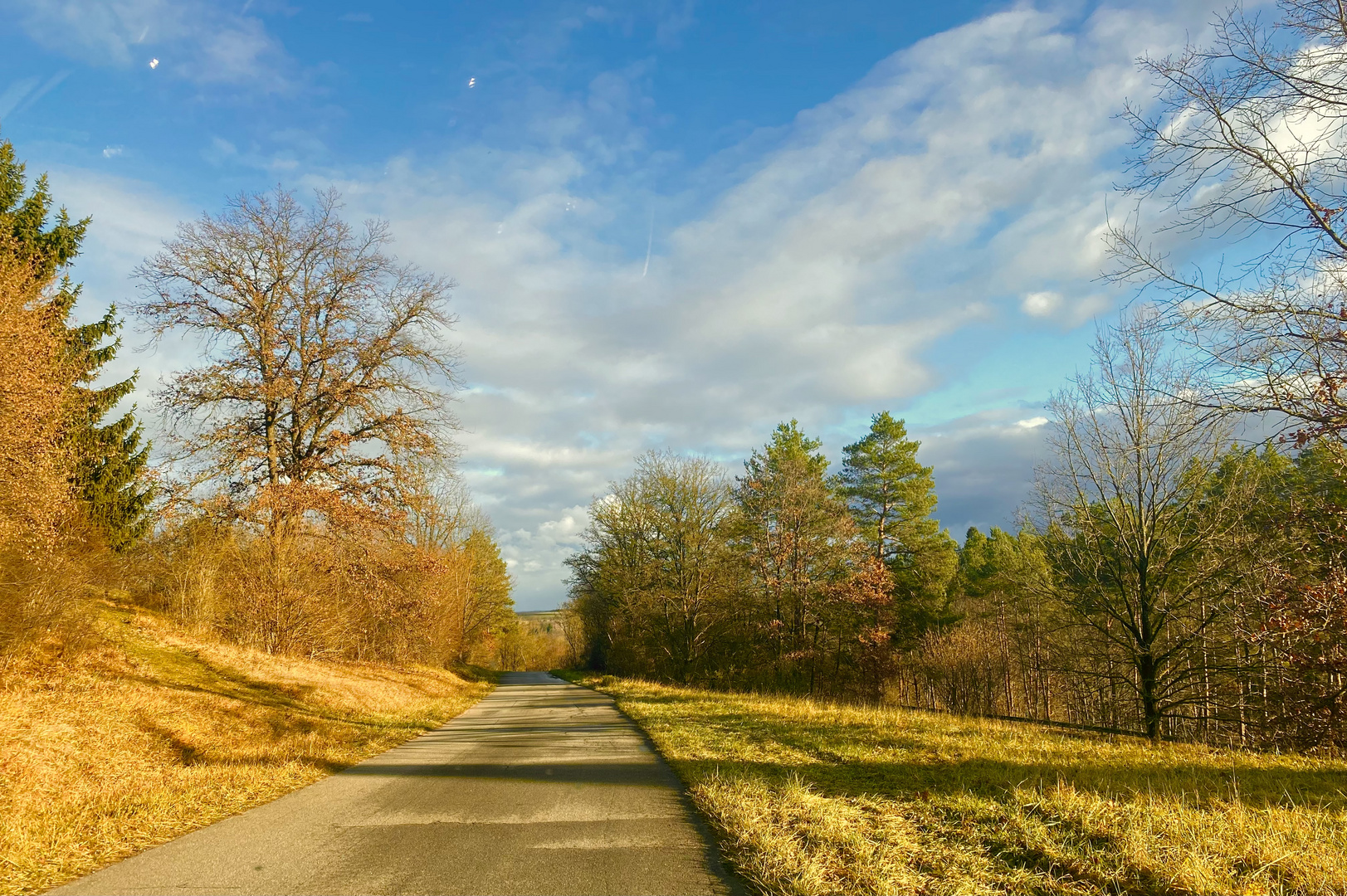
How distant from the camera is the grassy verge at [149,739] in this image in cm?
568

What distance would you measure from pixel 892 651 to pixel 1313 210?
30599mm

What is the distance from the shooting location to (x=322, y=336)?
2053cm

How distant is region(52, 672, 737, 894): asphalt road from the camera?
4758 mm

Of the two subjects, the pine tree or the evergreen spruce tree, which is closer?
the evergreen spruce tree

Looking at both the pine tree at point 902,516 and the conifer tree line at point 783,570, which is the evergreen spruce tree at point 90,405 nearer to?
the conifer tree line at point 783,570

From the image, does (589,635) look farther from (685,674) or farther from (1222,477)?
(1222,477)

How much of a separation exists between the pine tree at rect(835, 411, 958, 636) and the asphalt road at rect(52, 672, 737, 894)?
3053 cm

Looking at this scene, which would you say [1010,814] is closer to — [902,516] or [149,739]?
[149,739]

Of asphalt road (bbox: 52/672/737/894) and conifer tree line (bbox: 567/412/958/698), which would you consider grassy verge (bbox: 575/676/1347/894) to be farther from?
conifer tree line (bbox: 567/412/958/698)

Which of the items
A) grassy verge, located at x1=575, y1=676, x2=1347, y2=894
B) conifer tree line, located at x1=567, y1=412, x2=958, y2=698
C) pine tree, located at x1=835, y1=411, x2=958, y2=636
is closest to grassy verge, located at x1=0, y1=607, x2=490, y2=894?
grassy verge, located at x1=575, y1=676, x2=1347, y2=894

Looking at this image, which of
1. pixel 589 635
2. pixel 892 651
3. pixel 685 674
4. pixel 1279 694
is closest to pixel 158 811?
pixel 1279 694

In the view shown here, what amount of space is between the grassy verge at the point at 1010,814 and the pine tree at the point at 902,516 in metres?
26.6

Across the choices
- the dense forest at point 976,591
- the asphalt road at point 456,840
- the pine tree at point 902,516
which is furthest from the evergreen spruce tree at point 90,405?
the pine tree at point 902,516

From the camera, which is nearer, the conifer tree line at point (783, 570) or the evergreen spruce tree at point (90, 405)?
the evergreen spruce tree at point (90, 405)
